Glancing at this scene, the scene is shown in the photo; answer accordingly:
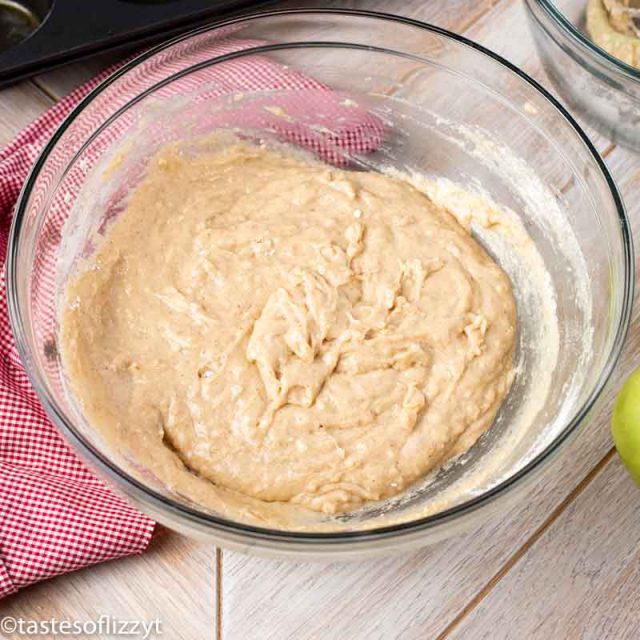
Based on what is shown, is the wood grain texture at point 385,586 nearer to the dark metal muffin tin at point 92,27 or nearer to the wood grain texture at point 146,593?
the wood grain texture at point 146,593

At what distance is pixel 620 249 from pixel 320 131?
723mm

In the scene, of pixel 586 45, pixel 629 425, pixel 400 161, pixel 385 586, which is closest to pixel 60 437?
pixel 385 586

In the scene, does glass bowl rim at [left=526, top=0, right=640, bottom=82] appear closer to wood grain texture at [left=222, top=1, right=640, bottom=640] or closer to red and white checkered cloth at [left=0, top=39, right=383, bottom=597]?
red and white checkered cloth at [left=0, top=39, right=383, bottom=597]

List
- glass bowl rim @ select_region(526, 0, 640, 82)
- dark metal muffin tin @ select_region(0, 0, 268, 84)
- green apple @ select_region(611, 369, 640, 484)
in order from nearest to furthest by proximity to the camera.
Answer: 1. green apple @ select_region(611, 369, 640, 484)
2. glass bowl rim @ select_region(526, 0, 640, 82)
3. dark metal muffin tin @ select_region(0, 0, 268, 84)

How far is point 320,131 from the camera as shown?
6.52 feet

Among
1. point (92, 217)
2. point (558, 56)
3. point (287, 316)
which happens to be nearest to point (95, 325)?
point (92, 217)

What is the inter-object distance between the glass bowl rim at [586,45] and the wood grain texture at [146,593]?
4.11 ft

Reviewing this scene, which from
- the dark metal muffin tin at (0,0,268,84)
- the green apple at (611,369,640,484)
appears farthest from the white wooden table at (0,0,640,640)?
the dark metal muffin tin at (0,0,268,84)

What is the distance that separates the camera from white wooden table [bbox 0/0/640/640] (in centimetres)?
161

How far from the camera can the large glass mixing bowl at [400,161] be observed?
1609mm

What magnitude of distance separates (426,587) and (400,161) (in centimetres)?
92

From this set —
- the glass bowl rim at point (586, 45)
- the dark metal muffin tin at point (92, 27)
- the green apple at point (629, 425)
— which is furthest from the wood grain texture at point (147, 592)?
the glass bowl rim at point (586, 45)

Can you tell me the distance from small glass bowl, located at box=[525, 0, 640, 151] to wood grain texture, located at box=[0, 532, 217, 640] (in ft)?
4.17

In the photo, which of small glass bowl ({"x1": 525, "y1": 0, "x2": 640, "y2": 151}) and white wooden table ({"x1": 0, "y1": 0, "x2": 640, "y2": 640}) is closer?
white wooden table ({"x1": 0, "y1": 0, "x2": 640, "y2": 640})
